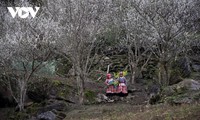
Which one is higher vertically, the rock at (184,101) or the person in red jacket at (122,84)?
the person in red jacket at (122,84)

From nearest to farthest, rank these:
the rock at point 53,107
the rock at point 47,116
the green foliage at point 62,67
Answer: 1. the rock at point 47,116
2. the rock at point 53,107
3. the green foliage at point 62,67

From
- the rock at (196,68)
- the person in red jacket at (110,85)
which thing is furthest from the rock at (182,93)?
the rock at (196,68)

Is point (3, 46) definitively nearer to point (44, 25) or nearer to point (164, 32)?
point (44, 25)

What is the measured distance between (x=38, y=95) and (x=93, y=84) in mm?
5727

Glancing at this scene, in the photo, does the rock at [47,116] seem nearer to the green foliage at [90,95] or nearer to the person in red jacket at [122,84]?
the green foliage at [90,95]

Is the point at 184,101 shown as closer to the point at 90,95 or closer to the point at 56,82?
the point at 90,95

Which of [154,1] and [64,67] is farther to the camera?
[64,67]

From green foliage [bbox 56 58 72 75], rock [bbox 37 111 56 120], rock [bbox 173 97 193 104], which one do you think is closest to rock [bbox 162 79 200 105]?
rock [bbox 173 97 193 104]

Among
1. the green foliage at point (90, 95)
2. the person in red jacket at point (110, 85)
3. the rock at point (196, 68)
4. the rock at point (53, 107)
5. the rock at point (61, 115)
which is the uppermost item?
the rock at point (196, 68)

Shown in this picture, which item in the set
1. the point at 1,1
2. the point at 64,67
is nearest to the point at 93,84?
the point at 64,67

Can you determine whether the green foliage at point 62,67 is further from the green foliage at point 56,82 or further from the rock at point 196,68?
the rock at point 196,68

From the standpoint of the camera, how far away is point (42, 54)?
48.5 feet

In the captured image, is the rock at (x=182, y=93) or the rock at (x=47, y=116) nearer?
the rock at (x=182, y=93)

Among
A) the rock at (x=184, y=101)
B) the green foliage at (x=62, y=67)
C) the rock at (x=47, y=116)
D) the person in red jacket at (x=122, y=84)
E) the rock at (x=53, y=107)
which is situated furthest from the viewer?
the green foliage at (x=62, y=67)
